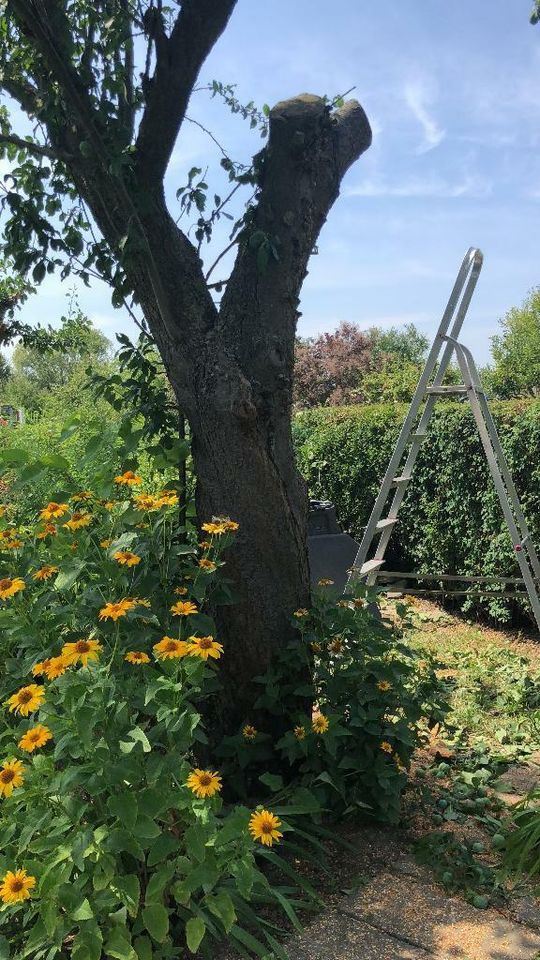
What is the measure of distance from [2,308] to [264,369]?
5.20m

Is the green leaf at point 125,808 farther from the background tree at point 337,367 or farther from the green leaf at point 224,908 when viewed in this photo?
the background tree at point 337,367

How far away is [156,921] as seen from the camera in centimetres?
177

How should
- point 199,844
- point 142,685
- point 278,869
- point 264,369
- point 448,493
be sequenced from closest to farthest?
point 199,844 < point 142,685 < point 278,869 < point 264,369 < point 448,493

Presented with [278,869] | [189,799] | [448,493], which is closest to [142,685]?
[189,799]

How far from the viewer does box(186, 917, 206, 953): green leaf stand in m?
1.76

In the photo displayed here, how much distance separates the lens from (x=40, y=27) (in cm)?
282

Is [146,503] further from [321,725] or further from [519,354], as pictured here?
[519,354]

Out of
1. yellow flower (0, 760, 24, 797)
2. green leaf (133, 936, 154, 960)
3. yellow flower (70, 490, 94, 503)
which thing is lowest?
green leaf (133, 936, 154, 960)

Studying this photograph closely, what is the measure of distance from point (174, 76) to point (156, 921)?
285 cm

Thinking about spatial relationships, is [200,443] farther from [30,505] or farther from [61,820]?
[61,820]

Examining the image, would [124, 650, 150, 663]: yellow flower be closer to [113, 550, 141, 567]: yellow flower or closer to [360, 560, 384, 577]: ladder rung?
[113, 550, 141, 567]: yellow flower

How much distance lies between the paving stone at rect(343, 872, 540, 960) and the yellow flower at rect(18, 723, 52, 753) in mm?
1057

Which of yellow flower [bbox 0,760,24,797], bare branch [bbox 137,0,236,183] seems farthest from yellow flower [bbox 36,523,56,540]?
bare branch [bbox 137,0,236,183]

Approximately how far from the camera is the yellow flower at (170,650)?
1924 millimetres
